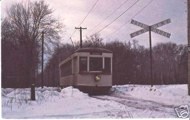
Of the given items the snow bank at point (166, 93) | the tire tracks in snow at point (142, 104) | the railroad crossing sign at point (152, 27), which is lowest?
the tire tracks in snow at point (142, 104)

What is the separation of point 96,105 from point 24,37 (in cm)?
189

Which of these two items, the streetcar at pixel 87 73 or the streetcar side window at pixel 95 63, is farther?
the streetcar side window at pixel 95 63

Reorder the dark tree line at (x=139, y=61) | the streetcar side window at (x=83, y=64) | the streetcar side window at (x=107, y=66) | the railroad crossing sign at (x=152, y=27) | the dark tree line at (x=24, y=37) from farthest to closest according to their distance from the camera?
the streetcar side window at (x=83, y=64)
the streetcar side window at (x=107, y=66)
the railroad crossing sign at (x=152, y=27)
the dark tree line at (x=139, y=61)
the dark tree line at (x=24, y=37)

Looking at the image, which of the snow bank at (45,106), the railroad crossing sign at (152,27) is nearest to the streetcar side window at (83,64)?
the snow bank at (45,106)

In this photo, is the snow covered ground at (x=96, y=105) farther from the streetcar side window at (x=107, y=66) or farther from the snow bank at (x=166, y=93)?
the streetcar side window at (x=107, y=66)

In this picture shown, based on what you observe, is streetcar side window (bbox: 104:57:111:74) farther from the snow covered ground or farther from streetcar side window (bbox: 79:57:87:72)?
streetcar side window (bbox: 79:57:87:72)

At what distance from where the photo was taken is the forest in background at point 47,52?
21.8 feet

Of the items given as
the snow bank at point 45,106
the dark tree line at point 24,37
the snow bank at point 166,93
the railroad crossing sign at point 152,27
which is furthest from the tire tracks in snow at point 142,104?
the dark tree line at point 24,37

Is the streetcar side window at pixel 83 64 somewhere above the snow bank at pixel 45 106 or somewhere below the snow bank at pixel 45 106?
above

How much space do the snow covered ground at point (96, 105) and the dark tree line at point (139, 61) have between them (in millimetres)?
427

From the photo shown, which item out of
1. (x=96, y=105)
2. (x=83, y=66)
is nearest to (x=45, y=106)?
(x=96, y=105)

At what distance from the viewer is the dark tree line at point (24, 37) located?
6609 mm

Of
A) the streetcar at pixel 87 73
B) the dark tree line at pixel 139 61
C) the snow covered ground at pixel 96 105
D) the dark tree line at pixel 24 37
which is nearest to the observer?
the dark tree line at pixel 24 37

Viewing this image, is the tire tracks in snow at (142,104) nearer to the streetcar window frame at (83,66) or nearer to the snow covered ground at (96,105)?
the snow covered ground at (96,105)
